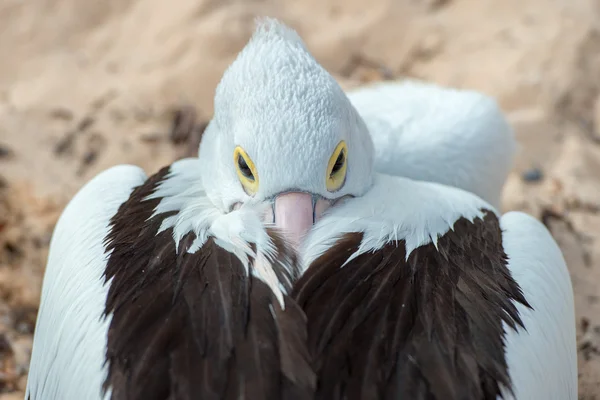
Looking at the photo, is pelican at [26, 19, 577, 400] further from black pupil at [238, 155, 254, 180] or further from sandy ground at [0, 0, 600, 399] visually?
sandy ground at [0, 0, 600, 399]

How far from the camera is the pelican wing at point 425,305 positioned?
5.03 feet

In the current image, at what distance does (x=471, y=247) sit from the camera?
2.00 m

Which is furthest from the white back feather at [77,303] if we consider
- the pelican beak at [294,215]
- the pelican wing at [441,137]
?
the pelican wing at [441,137]

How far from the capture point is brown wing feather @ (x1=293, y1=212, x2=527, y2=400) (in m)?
1.51

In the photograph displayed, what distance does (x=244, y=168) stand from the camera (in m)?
1.99

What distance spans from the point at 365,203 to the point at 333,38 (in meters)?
2.24

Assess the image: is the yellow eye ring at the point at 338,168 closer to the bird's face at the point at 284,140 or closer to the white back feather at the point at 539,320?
the bird's face at the point at 284,140

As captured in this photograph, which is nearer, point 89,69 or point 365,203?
point 365,203

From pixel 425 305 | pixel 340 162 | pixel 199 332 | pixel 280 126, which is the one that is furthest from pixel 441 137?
pixel 199 332

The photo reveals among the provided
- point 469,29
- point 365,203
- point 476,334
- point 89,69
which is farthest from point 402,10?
point 476,334

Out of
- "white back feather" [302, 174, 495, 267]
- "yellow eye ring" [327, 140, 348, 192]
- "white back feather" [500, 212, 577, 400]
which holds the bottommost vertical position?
"white back feather" [500, 212, 577, 400]

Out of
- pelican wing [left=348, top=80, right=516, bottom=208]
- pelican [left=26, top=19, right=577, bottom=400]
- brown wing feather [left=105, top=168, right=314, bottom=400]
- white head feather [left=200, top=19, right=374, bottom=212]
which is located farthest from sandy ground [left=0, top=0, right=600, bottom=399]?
brown wing feather [left=105, top=168, right=314, bottom=400]

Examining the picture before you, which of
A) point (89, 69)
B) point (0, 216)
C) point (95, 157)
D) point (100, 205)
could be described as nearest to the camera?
point (100, 205)

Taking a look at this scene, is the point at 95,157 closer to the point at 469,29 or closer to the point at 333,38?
the point at 333,38
